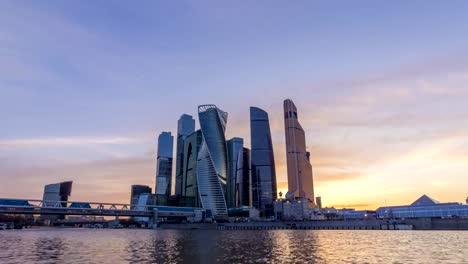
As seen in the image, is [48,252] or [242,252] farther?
[48,252]

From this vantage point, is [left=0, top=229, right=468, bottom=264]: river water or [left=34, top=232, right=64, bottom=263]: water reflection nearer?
[left=0, top=229, right=468, bottom=264]: river water

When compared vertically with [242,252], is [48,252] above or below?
below

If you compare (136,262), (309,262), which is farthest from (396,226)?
(136,262)

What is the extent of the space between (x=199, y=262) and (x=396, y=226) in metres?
168

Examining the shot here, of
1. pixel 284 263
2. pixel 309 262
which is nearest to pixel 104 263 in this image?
pixel 284 263

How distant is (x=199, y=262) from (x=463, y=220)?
15995 cm

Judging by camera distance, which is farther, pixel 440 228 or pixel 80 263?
pixel 440 228

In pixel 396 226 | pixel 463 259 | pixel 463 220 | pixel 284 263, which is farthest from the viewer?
pixel 396 226

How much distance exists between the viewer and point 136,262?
43.3 meters

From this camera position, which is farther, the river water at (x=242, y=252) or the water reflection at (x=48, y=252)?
the water reflection at (x=48, y=252)

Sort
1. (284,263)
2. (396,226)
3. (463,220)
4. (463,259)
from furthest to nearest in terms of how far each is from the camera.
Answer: (396,226), (463,220), (463,259), (284,263)

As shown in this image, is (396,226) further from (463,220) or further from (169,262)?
(169,262)

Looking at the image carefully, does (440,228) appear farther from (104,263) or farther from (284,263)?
(104,263)

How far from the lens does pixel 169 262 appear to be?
42281 mm
